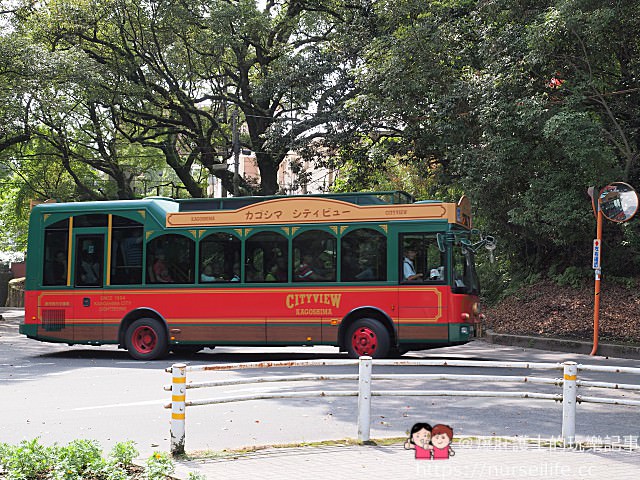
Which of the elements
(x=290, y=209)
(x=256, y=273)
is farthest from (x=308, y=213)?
(x=256, y=273)

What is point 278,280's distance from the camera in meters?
15.7

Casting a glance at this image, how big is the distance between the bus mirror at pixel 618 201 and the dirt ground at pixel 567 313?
2.92 metres

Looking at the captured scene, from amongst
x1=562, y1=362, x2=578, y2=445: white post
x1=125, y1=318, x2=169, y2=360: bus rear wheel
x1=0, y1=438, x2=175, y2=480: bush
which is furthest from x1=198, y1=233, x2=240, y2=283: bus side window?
x1=0, y1=438, x2=175, y2=480: bush

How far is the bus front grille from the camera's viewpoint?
55.2 ft

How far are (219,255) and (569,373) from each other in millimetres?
10104

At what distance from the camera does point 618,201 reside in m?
16.8

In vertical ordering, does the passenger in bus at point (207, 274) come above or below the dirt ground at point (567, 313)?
above

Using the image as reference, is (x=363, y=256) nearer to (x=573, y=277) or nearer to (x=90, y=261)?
(x=90, y=261)

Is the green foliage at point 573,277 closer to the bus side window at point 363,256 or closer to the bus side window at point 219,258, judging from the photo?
the bus side window at point 363,256

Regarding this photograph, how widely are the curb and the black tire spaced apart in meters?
5.37

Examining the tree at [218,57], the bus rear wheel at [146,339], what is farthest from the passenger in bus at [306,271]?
the tree at [218,57]

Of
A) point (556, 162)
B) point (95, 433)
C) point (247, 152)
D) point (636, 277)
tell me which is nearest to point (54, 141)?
point (247, 152)

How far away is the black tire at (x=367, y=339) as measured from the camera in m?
14.7

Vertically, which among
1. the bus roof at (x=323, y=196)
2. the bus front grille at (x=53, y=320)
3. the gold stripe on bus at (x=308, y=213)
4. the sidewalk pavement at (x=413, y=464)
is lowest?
the sidewalk pavement at (x=413, y=464)
